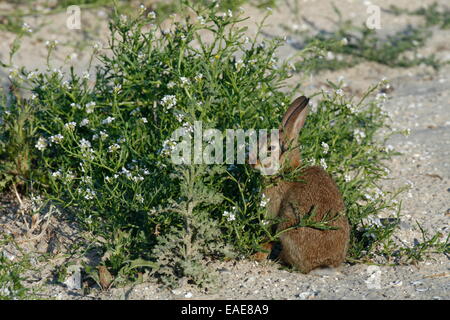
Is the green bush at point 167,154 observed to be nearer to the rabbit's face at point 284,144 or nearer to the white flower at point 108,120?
the white flower at point 108,120

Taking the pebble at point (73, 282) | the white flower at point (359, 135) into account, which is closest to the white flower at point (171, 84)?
the pebble at point (73, 282)

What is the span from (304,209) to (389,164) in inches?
70.0

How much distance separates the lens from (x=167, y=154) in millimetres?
3709

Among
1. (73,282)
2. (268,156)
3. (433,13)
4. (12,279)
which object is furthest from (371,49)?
(12,279)

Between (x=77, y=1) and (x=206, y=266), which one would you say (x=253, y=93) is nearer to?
(x=206, y=266)

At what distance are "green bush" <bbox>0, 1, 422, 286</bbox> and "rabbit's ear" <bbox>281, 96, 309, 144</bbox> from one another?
0.72 feet

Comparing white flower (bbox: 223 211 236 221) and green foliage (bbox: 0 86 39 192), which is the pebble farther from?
green foliage (bbox: 0 86 39 192)

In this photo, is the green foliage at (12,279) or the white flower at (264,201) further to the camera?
the white flower at (264,201)

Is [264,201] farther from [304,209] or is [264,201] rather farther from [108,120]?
[108,120]

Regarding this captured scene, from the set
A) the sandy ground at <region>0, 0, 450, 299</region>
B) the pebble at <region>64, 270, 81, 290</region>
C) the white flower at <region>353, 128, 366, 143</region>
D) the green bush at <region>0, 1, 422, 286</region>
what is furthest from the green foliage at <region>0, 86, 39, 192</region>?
the white flower at <region>353, 128, 366, 143</region>

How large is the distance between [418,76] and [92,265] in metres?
4.58

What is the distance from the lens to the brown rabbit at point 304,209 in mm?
4000

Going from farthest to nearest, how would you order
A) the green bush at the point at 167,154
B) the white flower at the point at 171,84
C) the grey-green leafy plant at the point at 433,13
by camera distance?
1. the grey-green leafy plant at the point at 433,13
2. the white flower at the point at 171,84
3. the green bush at the point at 167,154

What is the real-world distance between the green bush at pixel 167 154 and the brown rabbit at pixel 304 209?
0.14m
